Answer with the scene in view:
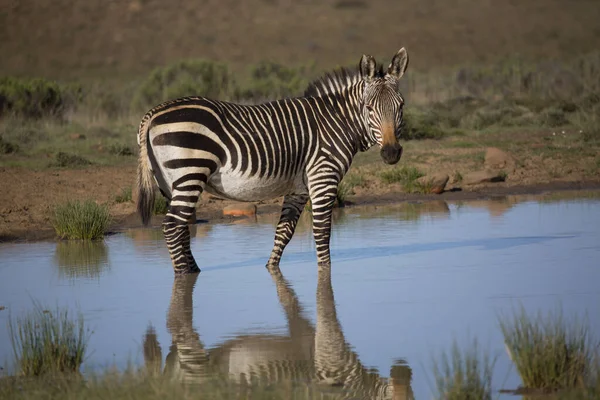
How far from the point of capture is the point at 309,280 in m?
10.2

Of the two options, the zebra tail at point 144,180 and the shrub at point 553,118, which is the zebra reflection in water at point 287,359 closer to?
the zebra tail at point 144,180

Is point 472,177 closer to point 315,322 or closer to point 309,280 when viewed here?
point 309,280

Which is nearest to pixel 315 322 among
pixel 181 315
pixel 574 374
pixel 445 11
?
pixel 181 315

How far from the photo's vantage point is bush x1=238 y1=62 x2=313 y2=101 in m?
32.8

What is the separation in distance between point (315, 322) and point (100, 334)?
172 cm

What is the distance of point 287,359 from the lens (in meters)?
7.04

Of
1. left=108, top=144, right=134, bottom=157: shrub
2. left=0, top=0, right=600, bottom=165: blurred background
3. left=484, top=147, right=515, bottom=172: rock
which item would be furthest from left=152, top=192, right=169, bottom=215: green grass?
left=0, top=0, right=600, bottom=165: blurred background

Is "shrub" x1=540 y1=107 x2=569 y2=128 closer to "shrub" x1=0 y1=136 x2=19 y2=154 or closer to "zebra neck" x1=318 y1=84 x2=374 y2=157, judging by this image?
"shrub" x1=0 y1=136 x2=19 y2=154

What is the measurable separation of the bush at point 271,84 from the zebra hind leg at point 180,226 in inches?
781

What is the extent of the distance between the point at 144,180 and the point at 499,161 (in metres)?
9.66

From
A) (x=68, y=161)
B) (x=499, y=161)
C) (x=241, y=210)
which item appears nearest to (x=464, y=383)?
(x=241, y=210)

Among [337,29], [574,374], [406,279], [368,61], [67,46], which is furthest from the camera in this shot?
[337,29]

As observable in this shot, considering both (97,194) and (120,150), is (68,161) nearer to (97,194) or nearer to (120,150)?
(120,150)

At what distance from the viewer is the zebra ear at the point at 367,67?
1098cm
